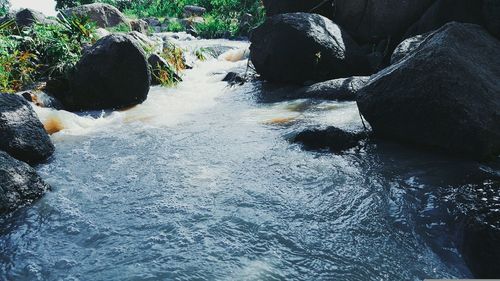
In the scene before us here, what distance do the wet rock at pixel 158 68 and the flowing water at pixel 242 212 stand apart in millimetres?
3746

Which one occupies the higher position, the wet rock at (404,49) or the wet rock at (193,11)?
the wet rock at (193,11)

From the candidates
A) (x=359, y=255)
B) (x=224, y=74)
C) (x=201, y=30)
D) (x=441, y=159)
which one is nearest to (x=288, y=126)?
(x=441, y=159)

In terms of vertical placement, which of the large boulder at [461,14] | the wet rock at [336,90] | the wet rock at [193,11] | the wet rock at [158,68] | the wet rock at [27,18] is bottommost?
the wet rock at [336,90]

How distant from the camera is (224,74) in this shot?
34.3ft

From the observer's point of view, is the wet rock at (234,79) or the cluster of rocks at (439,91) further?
the wet rock at (234,79)

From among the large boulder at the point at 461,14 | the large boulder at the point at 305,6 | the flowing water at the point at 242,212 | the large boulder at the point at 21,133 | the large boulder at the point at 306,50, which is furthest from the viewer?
the large boulder at the point at 305,6

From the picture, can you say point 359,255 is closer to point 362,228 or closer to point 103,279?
point 362,228

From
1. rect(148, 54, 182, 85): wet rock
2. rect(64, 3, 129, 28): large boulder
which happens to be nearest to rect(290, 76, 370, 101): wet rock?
rect(148, 54, 182, 85): wet rock

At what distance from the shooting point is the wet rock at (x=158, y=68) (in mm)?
9125

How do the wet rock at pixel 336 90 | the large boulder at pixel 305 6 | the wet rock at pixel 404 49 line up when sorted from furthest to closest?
the large boulder at pixel 305 6, the wet rock at pixel 336 90, the wet rock at pixel 404 49

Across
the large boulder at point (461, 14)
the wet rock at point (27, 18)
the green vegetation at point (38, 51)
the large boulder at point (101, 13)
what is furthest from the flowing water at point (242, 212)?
the large boulder at point (101, 13)

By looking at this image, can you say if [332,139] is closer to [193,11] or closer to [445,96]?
[445,96]

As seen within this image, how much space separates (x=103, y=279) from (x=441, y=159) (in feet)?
11.6

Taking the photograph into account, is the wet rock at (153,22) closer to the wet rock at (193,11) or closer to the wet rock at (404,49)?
the wet rock at (193,11)
